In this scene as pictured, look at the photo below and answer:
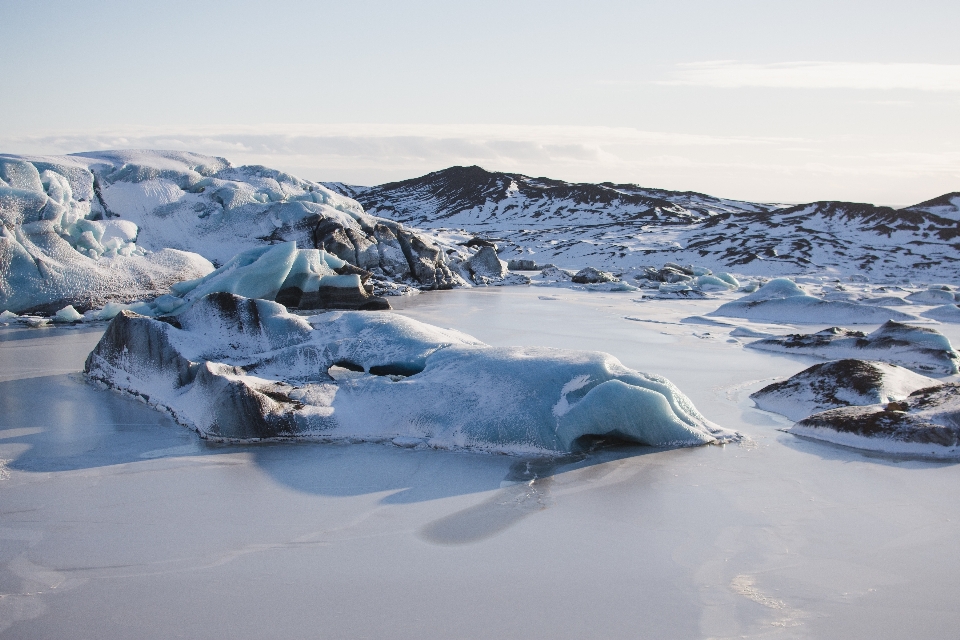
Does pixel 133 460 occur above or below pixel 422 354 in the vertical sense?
below

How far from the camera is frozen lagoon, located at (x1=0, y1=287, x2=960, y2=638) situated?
2.80 meters

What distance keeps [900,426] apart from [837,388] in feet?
3.41

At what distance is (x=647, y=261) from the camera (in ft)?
89.9

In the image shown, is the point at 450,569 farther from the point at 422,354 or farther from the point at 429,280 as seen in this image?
the point at 429,280

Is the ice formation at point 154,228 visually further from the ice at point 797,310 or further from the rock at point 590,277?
the ice at point 797,310

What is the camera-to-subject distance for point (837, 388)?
6078 mm

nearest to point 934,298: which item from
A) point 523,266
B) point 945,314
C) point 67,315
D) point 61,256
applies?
point 945,314

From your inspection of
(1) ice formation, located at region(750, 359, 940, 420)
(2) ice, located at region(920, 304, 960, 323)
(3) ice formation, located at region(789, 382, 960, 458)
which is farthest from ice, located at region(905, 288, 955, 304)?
(3) ice formation, located at region(789, 382, 960, 458)

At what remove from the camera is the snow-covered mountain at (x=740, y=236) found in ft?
81.7

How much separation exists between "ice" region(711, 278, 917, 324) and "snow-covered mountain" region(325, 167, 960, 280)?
1132cm

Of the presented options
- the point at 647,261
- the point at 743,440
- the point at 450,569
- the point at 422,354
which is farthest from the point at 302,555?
the point at 647,261

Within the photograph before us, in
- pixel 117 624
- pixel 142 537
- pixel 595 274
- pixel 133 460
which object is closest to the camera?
pixel 117 624

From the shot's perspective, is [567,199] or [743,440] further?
[567,199]

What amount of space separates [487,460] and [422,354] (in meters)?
1.62
